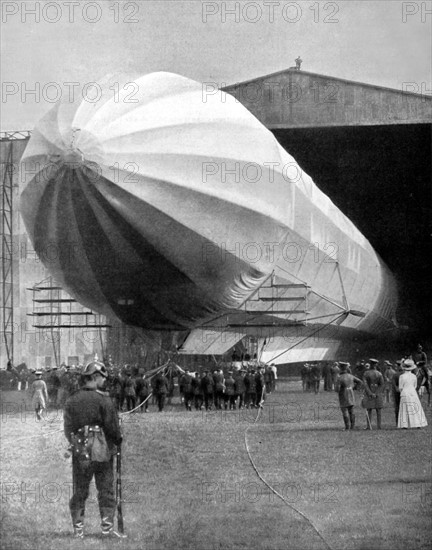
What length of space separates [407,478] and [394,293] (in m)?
22.3

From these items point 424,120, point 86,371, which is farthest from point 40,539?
point 424,120

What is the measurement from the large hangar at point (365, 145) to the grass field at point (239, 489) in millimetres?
10423

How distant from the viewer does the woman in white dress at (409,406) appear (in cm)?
1448

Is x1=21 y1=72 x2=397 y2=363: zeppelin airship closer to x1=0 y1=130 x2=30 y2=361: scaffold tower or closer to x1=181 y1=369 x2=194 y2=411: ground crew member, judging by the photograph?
x1=181 y1=369 x2=194 y2=411: ground crew member

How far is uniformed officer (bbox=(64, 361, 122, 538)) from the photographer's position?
672 centimetres

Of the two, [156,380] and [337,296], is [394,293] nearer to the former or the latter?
[337,296]

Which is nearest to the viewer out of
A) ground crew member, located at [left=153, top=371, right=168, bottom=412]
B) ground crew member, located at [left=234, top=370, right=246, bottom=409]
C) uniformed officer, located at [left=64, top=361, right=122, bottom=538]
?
uniformed officer, located at [left=64, top=361, right=122, bottom=538]

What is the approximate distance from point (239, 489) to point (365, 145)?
59.5ft

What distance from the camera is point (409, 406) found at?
14.5 meters

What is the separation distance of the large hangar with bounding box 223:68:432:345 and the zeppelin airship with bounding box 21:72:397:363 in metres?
→ 7.19

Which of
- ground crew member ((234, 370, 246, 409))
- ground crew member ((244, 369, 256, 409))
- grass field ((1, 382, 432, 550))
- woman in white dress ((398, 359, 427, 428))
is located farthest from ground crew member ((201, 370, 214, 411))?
woman in white dress ((398, 359, 427, 428))

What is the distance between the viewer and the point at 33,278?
98.9 ft

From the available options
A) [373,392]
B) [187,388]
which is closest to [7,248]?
[187,388]

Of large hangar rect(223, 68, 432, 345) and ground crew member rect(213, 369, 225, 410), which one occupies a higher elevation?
large hangar rect(223, 68, 432, 345)
